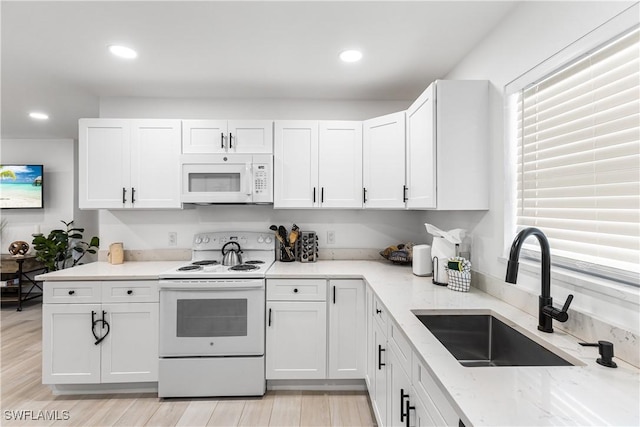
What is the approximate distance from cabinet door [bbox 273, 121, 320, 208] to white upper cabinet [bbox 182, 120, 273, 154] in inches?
4.4

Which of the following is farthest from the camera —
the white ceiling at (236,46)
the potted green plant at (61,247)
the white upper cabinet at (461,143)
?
the potted green plant at (61,247)

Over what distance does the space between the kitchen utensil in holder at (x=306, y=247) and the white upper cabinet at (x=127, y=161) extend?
1102mm

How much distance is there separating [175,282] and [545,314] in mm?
2237

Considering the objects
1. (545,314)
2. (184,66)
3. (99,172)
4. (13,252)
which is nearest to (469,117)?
(545,314)

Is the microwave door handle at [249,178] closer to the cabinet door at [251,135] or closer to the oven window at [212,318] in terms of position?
the cabinet door at [251,135]

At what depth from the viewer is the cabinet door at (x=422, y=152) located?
75.4 inches

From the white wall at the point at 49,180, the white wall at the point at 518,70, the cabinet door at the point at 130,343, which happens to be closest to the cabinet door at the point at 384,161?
the white wall at the point at 518,70

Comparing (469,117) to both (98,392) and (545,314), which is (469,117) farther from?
(98,392)

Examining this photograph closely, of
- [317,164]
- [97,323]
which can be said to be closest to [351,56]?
[317,164]

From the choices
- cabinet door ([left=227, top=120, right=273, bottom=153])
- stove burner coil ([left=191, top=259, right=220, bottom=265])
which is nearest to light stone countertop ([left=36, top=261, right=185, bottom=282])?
stove burner coil ([left=191, top=259, right=220, bottom=265])

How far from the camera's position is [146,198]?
2.69 metres

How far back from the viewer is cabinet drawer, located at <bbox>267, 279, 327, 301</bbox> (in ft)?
7.81

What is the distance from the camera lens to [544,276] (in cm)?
124

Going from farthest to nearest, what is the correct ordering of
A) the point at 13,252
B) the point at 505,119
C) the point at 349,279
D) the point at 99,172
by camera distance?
the point at 13,252
the point at 99,172
the point at 349,279
the point at 505,119
